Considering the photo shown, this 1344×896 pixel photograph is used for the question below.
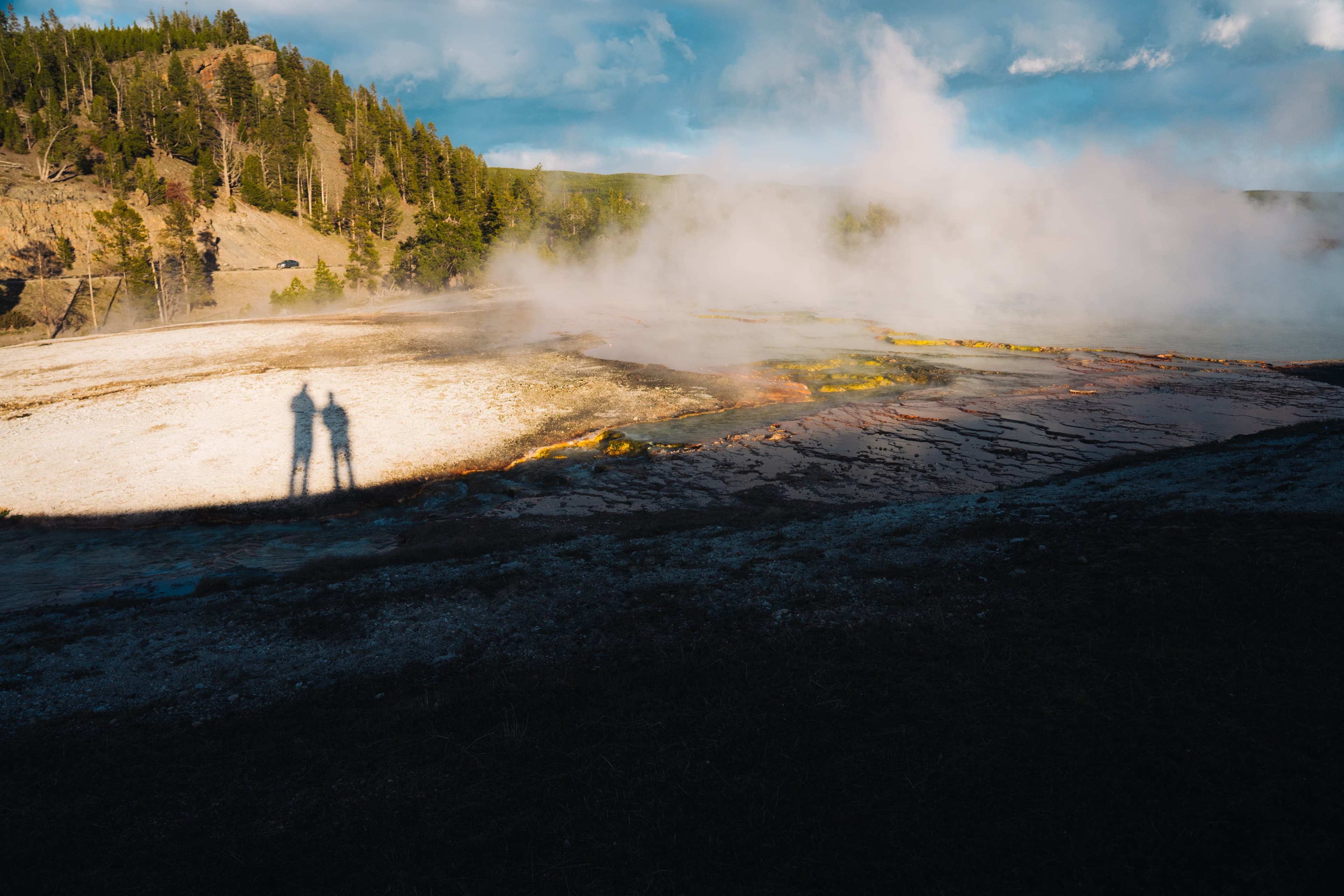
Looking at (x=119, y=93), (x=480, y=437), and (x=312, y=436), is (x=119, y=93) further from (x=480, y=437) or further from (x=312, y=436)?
(x=480, y=437)

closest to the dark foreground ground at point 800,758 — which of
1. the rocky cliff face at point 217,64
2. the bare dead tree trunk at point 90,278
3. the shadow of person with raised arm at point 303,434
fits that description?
the shadow of person with raised arm at point 303,434

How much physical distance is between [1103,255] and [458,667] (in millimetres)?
64635

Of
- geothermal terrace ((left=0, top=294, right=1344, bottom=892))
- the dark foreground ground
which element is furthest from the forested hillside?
the dark foreground ground

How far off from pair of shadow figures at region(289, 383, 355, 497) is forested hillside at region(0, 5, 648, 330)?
30.5 meters

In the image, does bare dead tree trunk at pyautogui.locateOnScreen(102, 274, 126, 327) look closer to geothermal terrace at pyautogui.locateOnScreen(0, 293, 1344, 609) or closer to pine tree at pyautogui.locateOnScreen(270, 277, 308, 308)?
pine tree at pyautogui.locateOnScreen(270, 277, 308, 308)

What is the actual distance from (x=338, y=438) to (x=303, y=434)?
0.99m

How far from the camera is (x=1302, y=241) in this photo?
58375 mm

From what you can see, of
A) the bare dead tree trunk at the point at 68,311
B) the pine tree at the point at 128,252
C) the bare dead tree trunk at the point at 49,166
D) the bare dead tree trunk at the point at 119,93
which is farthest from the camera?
the bare dead tree trunk at the point at 119,93

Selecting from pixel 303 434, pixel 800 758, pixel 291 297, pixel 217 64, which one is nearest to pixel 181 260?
pixel 291 297

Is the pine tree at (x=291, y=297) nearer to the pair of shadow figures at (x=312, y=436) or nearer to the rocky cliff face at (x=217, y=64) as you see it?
the pair of shadow figures at (x=312, y=436)

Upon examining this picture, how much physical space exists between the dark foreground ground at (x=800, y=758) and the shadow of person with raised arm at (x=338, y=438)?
858 cm

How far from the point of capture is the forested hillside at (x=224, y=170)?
4344cm

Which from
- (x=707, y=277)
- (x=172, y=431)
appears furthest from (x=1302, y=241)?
(x=172, y=431)

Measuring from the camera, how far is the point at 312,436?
15852 millimetres
